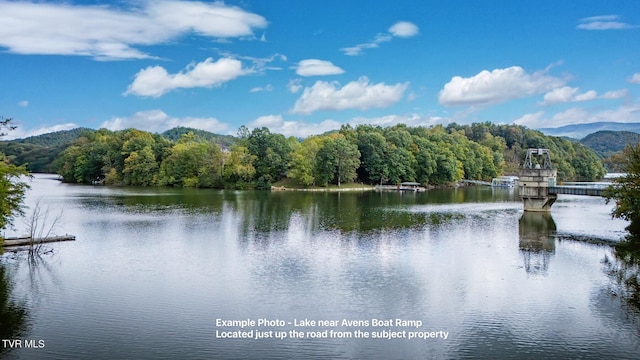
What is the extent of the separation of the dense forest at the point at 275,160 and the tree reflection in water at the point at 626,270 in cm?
6391

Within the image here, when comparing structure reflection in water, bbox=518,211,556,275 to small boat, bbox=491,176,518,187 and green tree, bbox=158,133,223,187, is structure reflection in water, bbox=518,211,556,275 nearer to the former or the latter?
small boat, bbox=491,176,518,187

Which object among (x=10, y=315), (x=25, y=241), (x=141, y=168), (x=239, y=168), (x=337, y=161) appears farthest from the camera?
(x=141, y=168)

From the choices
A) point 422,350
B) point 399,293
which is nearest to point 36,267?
point 399,293

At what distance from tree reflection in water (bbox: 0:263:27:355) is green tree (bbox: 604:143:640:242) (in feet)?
114

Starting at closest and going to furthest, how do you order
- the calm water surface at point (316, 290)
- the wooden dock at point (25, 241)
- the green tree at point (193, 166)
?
1. the calm water surface at point (316, 290)
2. the wooden dock at point (25, 241)
3. the green tree at point (193, 166)

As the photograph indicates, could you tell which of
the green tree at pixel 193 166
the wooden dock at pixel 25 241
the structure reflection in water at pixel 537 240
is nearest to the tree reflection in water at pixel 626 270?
the structure reflection in water at pixel 537 240

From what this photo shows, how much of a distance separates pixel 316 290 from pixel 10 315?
12041mm

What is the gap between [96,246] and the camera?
3316 cm

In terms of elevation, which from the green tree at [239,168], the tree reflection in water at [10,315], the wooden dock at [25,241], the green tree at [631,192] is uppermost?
the green tree at [239,168]

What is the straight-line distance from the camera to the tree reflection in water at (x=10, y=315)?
709 inches

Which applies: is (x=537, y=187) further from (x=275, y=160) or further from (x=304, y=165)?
(x=275, y=160)

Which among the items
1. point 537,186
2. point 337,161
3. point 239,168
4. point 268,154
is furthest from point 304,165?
point 537,186

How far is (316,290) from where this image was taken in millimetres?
23297

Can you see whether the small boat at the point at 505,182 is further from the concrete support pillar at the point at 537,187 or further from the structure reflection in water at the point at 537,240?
the structure reflection in water at the point at 537,240
